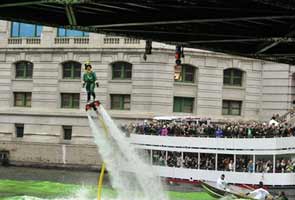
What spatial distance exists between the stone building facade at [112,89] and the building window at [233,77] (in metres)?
0.10

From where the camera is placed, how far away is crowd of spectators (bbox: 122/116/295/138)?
46.5 metres

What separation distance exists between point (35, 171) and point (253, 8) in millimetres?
42476

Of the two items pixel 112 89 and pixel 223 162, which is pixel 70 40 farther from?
pixel 223 162

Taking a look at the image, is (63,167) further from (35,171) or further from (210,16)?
(210,16)

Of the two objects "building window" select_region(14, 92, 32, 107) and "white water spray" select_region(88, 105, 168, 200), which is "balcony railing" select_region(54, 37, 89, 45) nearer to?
"building window" select_region(14, 92, 32, 107)

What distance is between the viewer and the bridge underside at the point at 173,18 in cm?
2375

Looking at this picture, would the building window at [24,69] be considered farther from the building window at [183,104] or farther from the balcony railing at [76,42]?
the building window at [183,104]

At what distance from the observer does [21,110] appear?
230 feet

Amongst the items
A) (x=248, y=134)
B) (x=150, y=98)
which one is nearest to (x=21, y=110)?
(x=150, y=98)

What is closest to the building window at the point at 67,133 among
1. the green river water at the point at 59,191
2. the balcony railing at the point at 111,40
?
the balcony railing at the point at 111,40

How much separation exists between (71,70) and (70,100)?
3.13 meters

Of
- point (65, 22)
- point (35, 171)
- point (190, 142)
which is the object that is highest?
point (65, 22)

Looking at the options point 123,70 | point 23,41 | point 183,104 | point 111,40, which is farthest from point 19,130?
point 183,104

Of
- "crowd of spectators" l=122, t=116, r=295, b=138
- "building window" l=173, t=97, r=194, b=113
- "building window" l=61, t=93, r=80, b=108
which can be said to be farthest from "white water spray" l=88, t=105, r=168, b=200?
"building window" l=61, t=93, r=80, b=108
